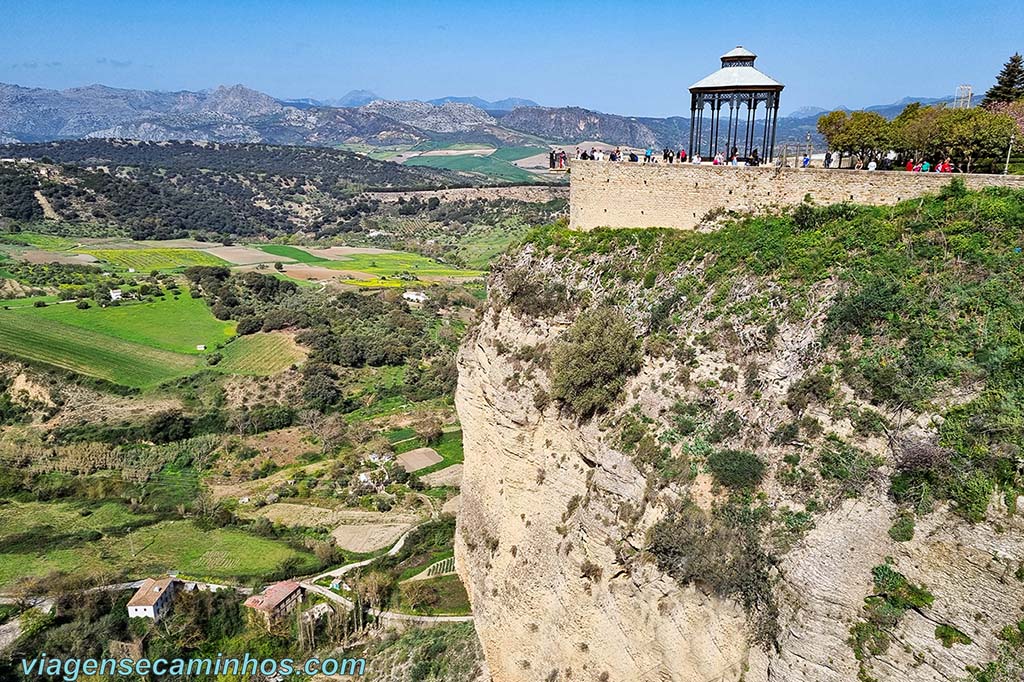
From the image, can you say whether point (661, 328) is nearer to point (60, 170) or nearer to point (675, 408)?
point (675, 408)

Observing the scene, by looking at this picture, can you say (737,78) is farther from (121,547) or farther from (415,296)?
(415,296)

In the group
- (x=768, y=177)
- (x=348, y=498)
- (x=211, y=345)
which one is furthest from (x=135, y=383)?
(x=768, y=177)

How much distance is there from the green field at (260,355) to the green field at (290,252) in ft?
116

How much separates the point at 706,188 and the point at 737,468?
33.3 feet

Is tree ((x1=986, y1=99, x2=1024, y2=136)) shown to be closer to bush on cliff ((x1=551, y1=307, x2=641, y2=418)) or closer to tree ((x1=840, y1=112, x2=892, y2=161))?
tree ((x1=840, y1=112, x2=892, y2=161))

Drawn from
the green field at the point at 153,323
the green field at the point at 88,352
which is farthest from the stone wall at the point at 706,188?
the green field at the point at 153,323

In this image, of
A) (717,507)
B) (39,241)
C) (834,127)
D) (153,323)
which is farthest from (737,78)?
(39,241)

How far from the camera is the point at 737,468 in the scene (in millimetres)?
15312

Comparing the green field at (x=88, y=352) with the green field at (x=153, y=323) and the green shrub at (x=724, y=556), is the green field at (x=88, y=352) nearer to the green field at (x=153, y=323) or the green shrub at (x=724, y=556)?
the green field at (x=153, y=323)

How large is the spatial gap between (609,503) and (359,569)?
20.0 metres

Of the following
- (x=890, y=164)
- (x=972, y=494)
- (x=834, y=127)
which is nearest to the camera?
(x=972, y=494)

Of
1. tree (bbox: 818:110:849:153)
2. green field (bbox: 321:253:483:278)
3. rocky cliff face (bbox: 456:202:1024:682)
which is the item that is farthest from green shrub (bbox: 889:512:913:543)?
A: green field (bbox: 321:253:483:278)

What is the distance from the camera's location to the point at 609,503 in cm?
1745

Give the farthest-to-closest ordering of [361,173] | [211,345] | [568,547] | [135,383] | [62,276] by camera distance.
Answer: [361,173] → [62,276] → [211,345] → [135,383] → [568,547]
